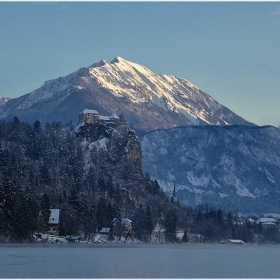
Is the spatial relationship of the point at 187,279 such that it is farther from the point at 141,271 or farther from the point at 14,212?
the point at 14,212

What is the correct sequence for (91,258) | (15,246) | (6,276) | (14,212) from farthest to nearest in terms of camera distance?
(14,212) → (15,246) → (91,258) → (6,276)

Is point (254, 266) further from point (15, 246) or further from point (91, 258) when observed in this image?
point (15, 246)

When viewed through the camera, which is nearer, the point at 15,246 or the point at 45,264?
the point at 45,264

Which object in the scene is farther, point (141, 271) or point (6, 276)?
point (141, 271)

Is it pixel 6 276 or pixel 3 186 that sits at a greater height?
pixel 3 186

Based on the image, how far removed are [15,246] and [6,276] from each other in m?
71.0

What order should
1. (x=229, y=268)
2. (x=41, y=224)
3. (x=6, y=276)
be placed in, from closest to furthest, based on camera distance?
(x=6, y=276), (x=229, y=268), (x=41, y=224)

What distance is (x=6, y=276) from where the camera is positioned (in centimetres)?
10181

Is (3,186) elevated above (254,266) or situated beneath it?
elevated above

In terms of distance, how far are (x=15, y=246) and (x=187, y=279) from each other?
251 ft

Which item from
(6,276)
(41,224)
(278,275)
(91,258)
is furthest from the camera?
(41,224)

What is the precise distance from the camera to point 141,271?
11544 centimetres

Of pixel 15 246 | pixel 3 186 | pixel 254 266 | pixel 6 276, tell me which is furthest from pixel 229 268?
pixel 3 186

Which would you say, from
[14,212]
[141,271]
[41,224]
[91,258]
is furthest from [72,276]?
[41,224]
